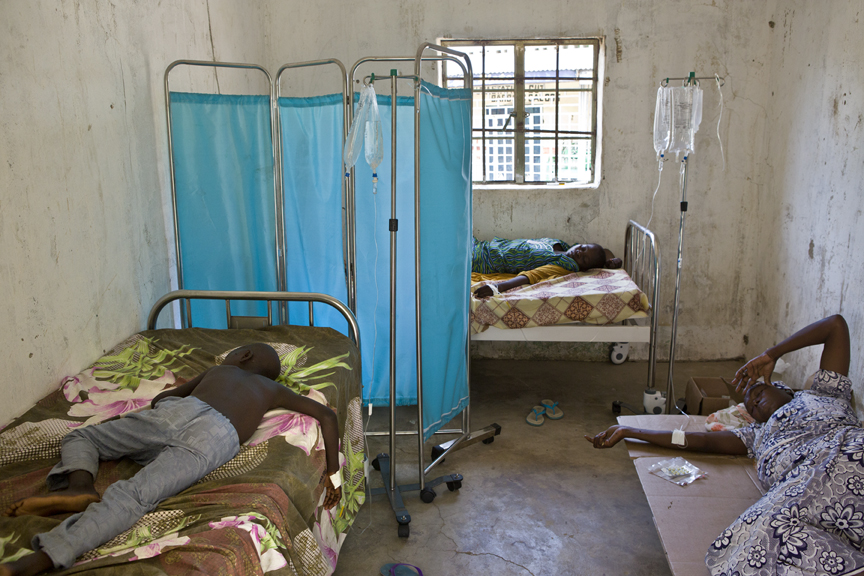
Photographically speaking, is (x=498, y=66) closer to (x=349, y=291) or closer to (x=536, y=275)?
(x=536, y=275)

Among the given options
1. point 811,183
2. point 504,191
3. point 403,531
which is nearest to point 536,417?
point 403,531

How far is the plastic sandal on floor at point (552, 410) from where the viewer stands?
348 centimetres

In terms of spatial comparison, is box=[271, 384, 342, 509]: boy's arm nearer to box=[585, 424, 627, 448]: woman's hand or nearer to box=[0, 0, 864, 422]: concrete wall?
box=[0, 0, 864, 422]: concrete wall

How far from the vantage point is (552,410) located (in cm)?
353

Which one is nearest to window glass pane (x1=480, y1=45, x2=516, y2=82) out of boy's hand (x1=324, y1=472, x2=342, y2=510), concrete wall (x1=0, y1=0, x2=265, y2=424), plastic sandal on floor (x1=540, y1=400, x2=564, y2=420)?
concrete wall (x1=0, y1=0, x2=265, y2=424)

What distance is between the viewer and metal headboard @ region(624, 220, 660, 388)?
127 inches

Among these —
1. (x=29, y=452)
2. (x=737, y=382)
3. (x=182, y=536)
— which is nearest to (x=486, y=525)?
(x=737, y=382)

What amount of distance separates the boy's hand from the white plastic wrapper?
4.08 ft

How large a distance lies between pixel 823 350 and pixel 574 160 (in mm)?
2524

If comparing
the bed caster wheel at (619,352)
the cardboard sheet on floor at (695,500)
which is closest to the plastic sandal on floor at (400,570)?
the cardboard sheet on floor at (695,500)

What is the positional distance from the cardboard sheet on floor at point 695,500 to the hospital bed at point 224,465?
43.6 inches

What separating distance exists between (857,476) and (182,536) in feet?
6.08

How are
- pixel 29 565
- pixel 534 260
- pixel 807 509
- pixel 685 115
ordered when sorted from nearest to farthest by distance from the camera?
pixel 29 565 < pixel 807 509 < pixel 685 115 < pixel 534 260

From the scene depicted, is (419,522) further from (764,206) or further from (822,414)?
(764,206)
